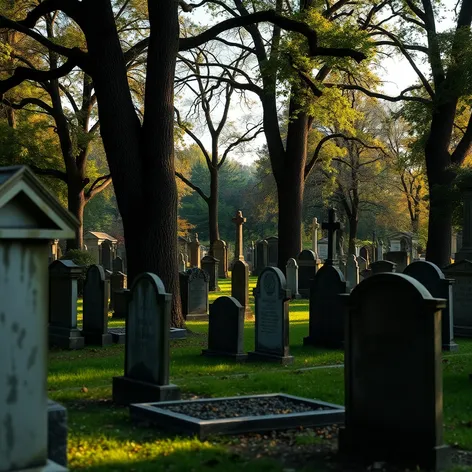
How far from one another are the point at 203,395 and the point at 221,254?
30.1 m

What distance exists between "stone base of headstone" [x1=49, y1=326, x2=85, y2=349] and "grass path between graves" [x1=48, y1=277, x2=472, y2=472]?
0.83 ft

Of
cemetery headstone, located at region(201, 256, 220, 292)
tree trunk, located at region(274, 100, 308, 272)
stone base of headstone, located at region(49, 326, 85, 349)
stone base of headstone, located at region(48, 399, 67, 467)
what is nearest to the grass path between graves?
stone base of headstone, located at region(49, 326, 85, 349)

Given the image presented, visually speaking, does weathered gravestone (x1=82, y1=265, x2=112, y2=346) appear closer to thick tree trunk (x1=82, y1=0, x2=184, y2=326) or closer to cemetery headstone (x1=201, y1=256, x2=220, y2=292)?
thick tree trunk (x1=82, y1=0, x2=184, y2=326)

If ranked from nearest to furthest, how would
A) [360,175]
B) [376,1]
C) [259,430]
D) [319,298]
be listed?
[259,430] → [319,298] → [376,1] → [360,175]

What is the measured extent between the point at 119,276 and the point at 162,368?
14.3 metres

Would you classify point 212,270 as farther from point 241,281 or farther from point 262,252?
point 262,252

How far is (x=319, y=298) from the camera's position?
15.2m

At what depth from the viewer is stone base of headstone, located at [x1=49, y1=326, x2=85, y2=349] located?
1475 cm

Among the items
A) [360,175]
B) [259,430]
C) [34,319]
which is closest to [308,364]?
[259,430]

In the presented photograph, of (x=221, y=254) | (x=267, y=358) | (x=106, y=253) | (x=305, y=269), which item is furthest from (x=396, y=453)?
(x=106, y=253)

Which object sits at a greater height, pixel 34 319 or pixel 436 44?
pixel 436 44

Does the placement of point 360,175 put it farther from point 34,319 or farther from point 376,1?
point 34,319

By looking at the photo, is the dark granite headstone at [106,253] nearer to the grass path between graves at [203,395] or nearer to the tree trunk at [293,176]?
the tree trunk at [293,176]

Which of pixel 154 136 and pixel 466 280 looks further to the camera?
pixel 466 280
